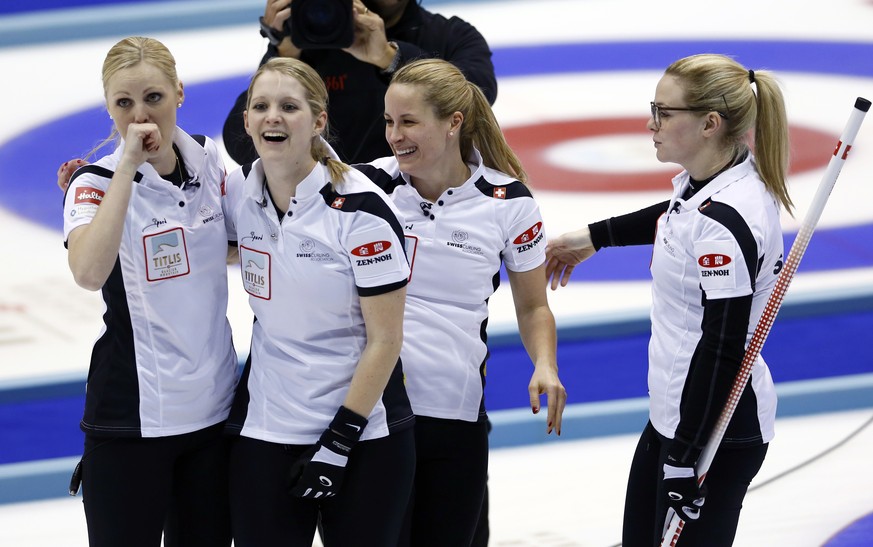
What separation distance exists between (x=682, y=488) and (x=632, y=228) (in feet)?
2.63

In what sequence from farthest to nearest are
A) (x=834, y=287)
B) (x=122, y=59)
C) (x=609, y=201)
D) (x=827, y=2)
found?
(x=827, y=2), (x=609, y=201), (x=834, y=287), (x=122, y=59)

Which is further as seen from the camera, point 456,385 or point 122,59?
point 456,385

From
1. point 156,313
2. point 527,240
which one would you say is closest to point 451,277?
point 527,240

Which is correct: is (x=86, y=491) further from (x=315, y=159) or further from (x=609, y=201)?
(x=609, y=201)

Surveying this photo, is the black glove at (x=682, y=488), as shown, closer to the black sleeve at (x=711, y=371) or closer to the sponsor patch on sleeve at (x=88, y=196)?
the black sleeve at (x=711, y=371)

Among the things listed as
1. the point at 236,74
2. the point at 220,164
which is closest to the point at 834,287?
the point at 220,164

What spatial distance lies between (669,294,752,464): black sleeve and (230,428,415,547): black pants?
59 cm

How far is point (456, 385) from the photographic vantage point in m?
2.89

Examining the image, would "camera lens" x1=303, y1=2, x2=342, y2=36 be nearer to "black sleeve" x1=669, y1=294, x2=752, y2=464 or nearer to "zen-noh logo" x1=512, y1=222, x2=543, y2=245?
"zen-noh logo" x1=512, y1=222, x2=543, y2=245

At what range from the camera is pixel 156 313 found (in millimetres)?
2625

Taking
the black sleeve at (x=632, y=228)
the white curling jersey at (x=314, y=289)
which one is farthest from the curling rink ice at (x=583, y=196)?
the white curling jersey at (x=314, y=289)

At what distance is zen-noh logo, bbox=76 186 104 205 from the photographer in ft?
8.48

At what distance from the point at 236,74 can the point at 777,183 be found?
23.2 ft

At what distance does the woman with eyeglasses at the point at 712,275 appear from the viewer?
2584 millimetres
